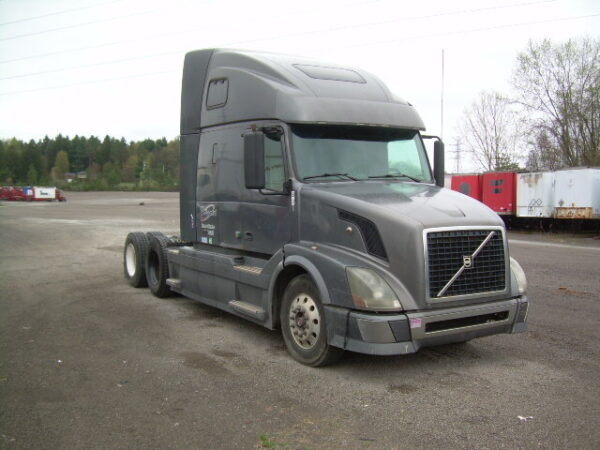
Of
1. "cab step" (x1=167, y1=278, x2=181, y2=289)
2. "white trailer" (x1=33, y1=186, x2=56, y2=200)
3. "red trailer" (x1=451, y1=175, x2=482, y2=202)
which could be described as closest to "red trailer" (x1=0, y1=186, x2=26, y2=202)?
"white trailer" (x1=33, y1=186, x2=56, y2=200)

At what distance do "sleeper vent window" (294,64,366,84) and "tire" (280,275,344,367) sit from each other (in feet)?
8.01

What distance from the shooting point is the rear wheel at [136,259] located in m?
10.2

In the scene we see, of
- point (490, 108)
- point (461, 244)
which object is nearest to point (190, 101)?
point (461, 244)

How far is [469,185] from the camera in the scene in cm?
3011

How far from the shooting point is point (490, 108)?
52.7 meters

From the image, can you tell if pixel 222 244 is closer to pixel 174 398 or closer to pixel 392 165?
pixel 392 165

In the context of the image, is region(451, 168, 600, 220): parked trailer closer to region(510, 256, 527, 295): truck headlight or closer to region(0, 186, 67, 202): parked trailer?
region(510, 256, 527, 295): truck headlight

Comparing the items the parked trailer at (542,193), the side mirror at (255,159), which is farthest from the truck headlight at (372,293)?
the parked trailer at (542,193)

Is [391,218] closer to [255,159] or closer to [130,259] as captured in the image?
[255,159]

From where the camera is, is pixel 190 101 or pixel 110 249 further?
pixel 110 249

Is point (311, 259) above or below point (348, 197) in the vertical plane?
below

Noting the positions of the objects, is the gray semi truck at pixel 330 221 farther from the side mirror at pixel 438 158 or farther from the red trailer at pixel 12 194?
the red trailer at pixel 12 194

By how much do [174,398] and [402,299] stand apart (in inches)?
85.1

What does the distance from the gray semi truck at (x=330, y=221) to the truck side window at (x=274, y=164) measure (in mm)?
21
